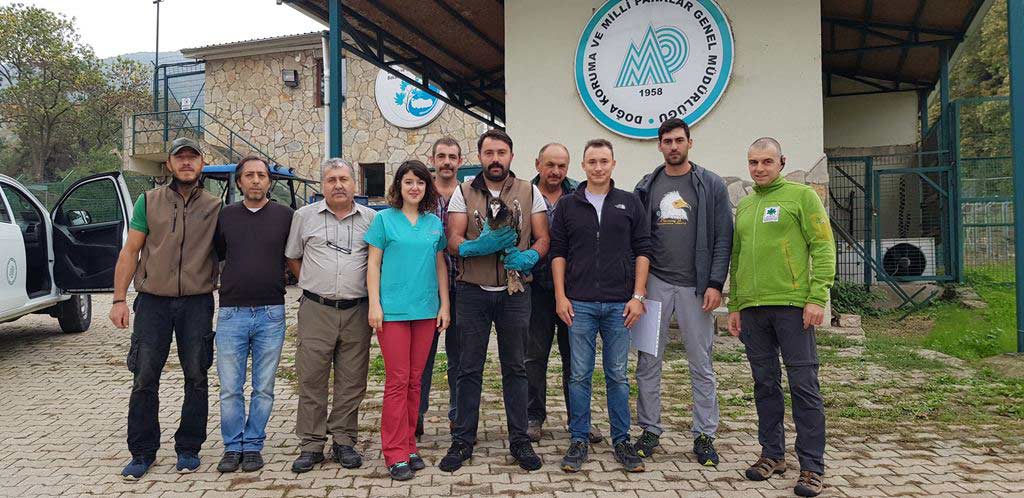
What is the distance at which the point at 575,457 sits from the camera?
361 centimetres

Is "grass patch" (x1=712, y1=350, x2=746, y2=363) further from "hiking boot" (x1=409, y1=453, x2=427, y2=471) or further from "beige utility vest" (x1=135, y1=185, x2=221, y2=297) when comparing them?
"beige utility vest" (x1=135, y1=185, x2=221, y2=297)

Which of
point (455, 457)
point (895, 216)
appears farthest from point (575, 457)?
point (895, 216)

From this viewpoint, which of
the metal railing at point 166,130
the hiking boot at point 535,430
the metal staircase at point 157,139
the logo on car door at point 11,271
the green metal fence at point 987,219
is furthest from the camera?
the metal staircase at point 157,139

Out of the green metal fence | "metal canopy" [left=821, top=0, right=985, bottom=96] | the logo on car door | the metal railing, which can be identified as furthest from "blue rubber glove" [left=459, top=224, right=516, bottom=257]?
the metal railing

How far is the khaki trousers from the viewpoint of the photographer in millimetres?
3670

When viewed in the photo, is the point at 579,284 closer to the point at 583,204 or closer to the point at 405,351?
the point at 583,204

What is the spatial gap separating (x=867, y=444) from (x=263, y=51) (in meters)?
22.3

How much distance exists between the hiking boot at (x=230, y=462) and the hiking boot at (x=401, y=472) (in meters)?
0.90

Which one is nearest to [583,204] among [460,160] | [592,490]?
[460,160]

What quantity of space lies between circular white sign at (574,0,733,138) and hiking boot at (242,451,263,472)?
16.9 feet

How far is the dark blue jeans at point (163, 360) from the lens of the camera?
3.58 m

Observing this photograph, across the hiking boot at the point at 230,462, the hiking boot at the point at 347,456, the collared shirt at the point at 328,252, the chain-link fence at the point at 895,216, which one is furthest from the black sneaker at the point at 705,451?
the chain-link fence at the point at 895,216

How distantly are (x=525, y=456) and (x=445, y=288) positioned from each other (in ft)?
3.40

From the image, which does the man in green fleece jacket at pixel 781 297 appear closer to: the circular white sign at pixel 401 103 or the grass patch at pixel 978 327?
the grass patch at pixel 978 327
